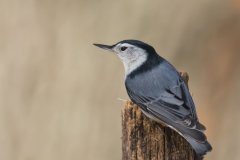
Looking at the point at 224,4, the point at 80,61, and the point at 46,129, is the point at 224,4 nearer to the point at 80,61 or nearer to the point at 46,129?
the point at 80,61

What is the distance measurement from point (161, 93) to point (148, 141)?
0.72 metres

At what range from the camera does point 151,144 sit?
540 cm

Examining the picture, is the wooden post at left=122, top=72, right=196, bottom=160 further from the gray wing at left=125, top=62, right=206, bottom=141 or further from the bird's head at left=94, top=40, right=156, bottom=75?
the bird's head at left=94, top=40, right=156, bottom=75

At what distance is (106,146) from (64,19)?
1.02m

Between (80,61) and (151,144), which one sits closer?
(151,144)

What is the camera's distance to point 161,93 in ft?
20.0

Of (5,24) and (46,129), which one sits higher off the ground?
(5,24)

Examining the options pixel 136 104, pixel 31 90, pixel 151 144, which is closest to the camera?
pixel 151 144

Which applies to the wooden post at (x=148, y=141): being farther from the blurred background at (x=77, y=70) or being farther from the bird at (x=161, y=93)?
the blurred background at (x=77, y=70)

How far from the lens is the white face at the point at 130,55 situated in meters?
6.50

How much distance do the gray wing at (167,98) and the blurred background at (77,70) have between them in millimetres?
1159

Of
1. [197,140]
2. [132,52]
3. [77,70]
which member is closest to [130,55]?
[132,52]

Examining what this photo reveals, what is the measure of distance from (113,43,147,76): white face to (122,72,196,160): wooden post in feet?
3.03

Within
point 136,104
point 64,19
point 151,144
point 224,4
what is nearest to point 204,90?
point 224,4
